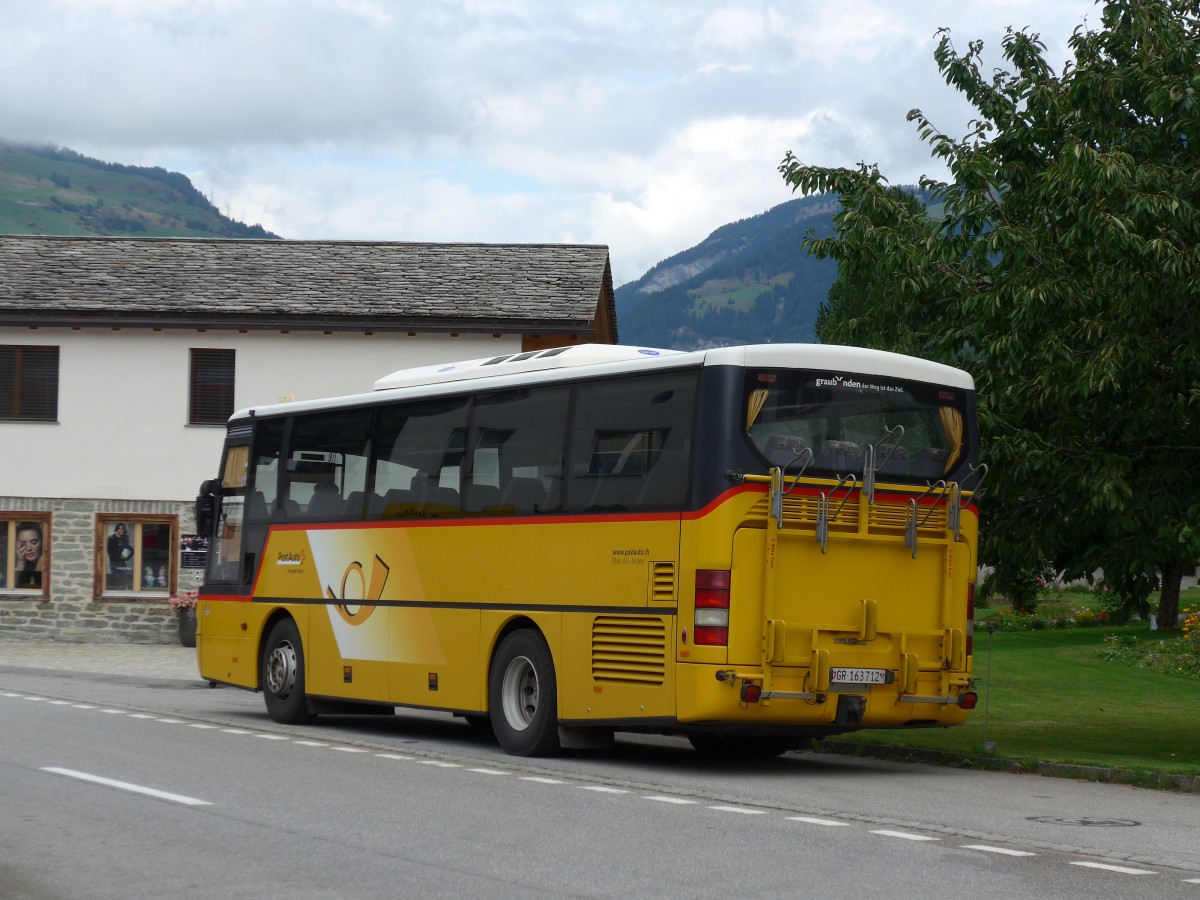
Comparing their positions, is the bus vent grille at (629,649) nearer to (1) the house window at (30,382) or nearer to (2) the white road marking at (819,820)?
(2) the white road marking at (819,820)

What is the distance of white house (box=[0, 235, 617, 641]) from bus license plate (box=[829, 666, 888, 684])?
19.3 meters

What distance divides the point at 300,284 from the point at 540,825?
83.2 ft

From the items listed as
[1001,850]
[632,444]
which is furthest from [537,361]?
[1001,850]

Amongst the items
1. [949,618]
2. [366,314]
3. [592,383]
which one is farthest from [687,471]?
[366,314]

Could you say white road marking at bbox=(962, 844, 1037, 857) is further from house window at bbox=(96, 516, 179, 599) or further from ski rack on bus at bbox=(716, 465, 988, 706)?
house window at bbox=(96, 516, 179, 599)

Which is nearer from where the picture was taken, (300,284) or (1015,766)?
(1015,766)

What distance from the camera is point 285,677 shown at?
1858 centimetres

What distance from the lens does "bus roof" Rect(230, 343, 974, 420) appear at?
529 inches

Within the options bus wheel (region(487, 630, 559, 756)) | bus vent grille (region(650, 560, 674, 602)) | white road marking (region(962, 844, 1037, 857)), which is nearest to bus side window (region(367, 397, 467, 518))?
bus wheel (region(487, 630, 559, 756))

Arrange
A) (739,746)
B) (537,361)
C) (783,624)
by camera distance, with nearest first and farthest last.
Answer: (783,624) < (537,361) < (739,746)

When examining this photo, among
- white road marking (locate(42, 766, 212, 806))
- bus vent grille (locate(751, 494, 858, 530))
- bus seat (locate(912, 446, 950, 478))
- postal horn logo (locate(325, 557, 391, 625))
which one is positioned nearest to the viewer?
white road marking (locate(42, 766, 212, 806))

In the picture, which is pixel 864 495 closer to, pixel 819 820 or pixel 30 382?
pixel 819 820

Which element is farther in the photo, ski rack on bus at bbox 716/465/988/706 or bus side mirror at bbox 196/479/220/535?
bus side mirror at bbox 196/479/220/535

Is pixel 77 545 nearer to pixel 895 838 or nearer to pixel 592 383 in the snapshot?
pixel 592 383
